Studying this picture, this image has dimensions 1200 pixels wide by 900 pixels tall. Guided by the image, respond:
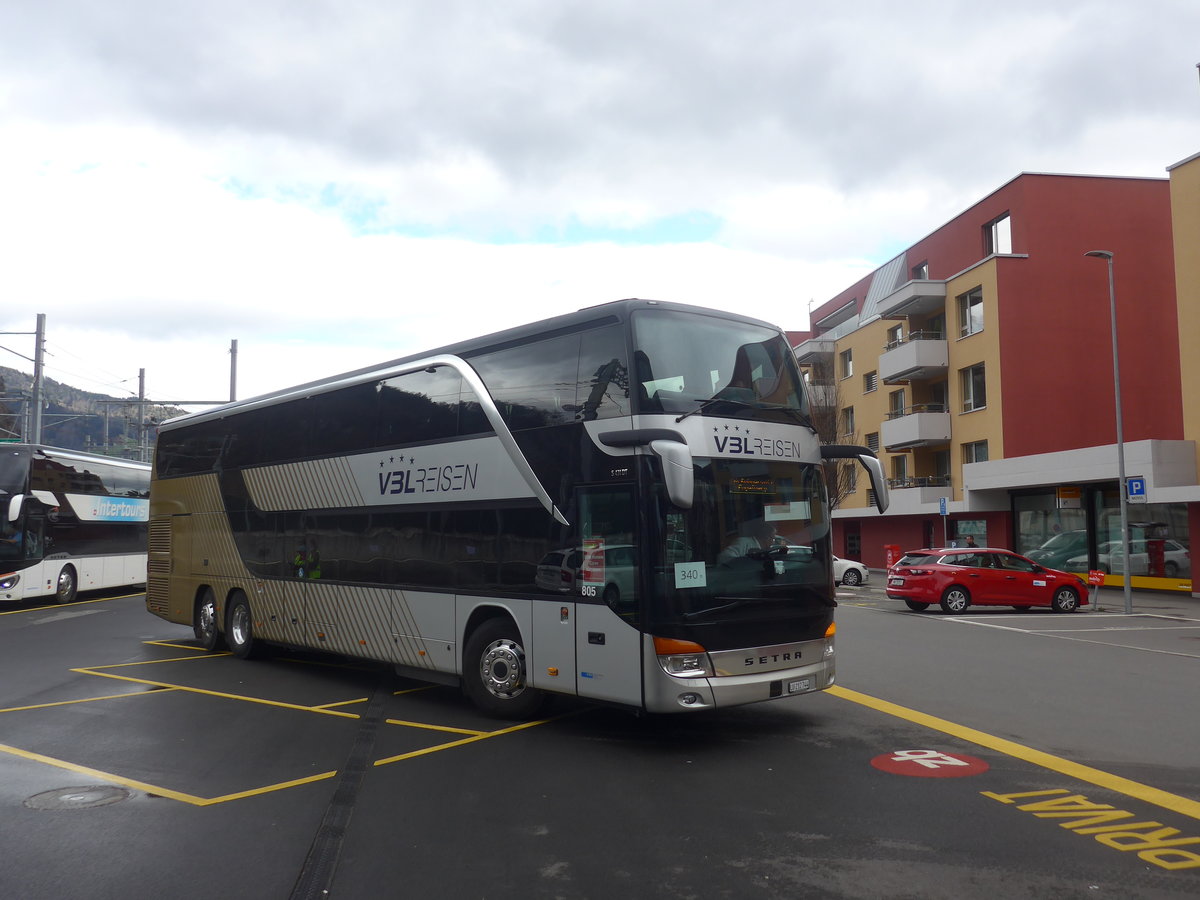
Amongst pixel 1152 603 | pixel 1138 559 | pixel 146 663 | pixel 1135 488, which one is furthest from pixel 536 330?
pixel 1138 559

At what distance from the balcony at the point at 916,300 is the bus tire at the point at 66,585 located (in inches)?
1239

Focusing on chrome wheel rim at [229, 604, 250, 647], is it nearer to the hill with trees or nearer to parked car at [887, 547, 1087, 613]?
parked car at [887, 547, 1087, 613]

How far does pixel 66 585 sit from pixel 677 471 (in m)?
23.6

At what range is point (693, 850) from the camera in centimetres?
540

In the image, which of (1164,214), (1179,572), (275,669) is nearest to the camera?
(275,669)

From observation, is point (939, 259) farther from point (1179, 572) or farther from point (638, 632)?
point (638, 632)

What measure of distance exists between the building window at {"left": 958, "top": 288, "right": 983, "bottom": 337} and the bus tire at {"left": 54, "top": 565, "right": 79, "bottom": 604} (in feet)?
104

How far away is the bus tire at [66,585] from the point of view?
82.2ft

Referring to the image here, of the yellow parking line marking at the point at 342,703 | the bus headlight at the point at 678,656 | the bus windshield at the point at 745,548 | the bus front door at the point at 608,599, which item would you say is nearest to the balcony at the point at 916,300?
the bus windshield at the point at 745,548

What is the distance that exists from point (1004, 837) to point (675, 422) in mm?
3802

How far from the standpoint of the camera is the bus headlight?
7.67 m

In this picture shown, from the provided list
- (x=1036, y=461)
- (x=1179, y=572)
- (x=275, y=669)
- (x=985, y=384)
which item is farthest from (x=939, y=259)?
(x=275, y=669)

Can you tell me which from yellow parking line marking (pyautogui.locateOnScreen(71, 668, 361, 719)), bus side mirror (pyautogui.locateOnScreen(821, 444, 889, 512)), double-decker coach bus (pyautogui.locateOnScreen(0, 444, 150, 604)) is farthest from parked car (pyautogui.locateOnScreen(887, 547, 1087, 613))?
double-decker coach bus (pyautogui.locateOnScreen(0, 444, 150, 604))

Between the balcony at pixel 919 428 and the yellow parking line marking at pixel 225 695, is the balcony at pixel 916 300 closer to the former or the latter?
the balcony at pixel 919 428
